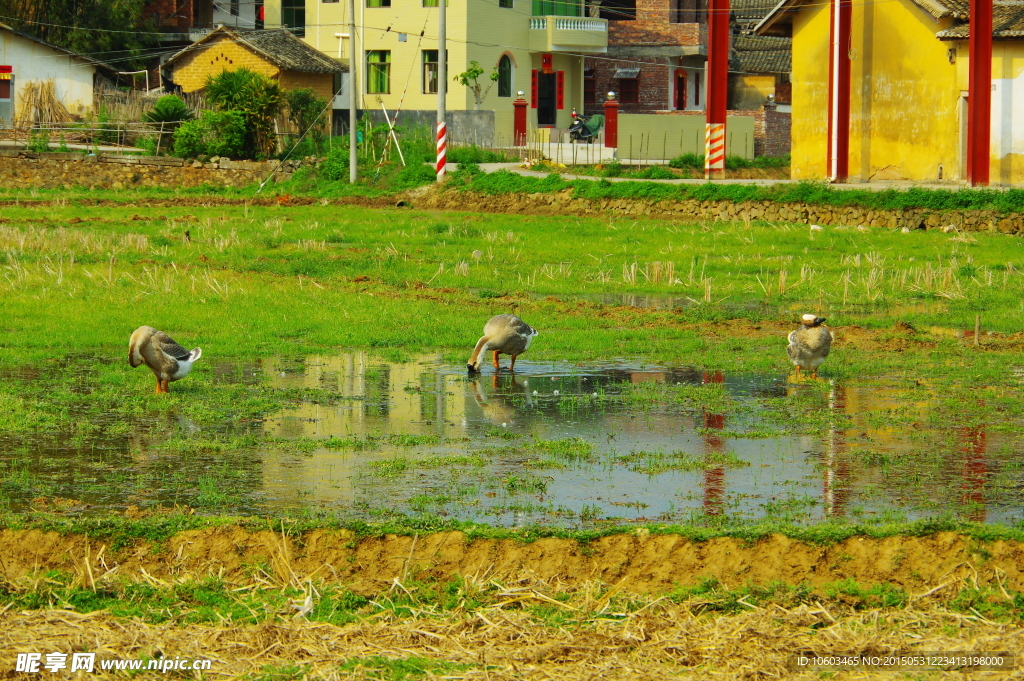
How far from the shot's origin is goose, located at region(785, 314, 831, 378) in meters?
13.8

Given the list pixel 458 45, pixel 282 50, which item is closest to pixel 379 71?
pixel 458 45

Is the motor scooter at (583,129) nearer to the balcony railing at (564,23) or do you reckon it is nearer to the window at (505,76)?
the window at (505,76)

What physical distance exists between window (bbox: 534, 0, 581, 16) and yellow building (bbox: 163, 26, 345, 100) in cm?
978

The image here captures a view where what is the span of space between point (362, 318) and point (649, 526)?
9911 mm

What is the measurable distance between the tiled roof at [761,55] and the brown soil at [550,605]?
5156 cm

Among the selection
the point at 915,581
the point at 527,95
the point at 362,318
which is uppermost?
the point at 527,95

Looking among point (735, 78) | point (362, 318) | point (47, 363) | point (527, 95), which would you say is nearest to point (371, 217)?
point (362, 318)

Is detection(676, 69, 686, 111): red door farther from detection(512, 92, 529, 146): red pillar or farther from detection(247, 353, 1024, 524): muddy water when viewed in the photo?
detection(247, 353, 1024, 524): muddy water

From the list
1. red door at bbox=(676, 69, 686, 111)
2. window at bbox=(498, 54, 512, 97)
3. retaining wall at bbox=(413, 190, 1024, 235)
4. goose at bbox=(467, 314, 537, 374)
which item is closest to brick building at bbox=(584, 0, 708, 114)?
red door at bbox=(676, 69, 686, 111)

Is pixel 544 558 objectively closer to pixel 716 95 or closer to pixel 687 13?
pixel 716 95

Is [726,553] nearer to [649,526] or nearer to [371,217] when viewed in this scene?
[649,526]

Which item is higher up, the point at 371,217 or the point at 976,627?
the point at 371,217

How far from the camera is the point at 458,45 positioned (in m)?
51.8

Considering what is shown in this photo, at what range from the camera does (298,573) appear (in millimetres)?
8086
